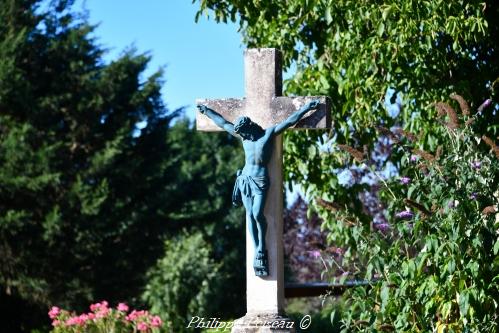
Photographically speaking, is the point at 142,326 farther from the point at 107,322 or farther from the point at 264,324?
the point at 264,324

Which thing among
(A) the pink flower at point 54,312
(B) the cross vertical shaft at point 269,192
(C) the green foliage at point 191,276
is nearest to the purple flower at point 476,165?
(B) the cross vertical shaft at point 269,192

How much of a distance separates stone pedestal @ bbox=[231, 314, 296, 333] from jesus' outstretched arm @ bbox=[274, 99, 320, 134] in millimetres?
1311

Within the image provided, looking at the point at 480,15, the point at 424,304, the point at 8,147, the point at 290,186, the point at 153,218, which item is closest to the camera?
the point at 424,304

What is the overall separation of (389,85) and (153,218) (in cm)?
1359

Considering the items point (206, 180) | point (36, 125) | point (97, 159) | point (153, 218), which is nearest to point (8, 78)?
point (36, 125)

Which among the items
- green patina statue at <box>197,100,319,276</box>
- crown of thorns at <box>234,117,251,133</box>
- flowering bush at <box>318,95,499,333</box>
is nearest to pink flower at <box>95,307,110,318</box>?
flowering bush at <box>318,95,499,333</box>

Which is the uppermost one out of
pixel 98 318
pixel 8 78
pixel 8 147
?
pixel 8 78

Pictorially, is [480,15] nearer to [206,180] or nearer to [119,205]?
[119,205]

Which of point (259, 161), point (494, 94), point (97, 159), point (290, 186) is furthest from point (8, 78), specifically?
point (259, 161)

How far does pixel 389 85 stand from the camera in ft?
30.9

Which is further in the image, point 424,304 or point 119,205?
point 119,205

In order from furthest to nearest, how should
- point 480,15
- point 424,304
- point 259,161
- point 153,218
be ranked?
point 153,218
point 480,15
point 424,304
point 259,161

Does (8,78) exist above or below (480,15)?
above

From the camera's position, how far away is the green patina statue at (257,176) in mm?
6602
